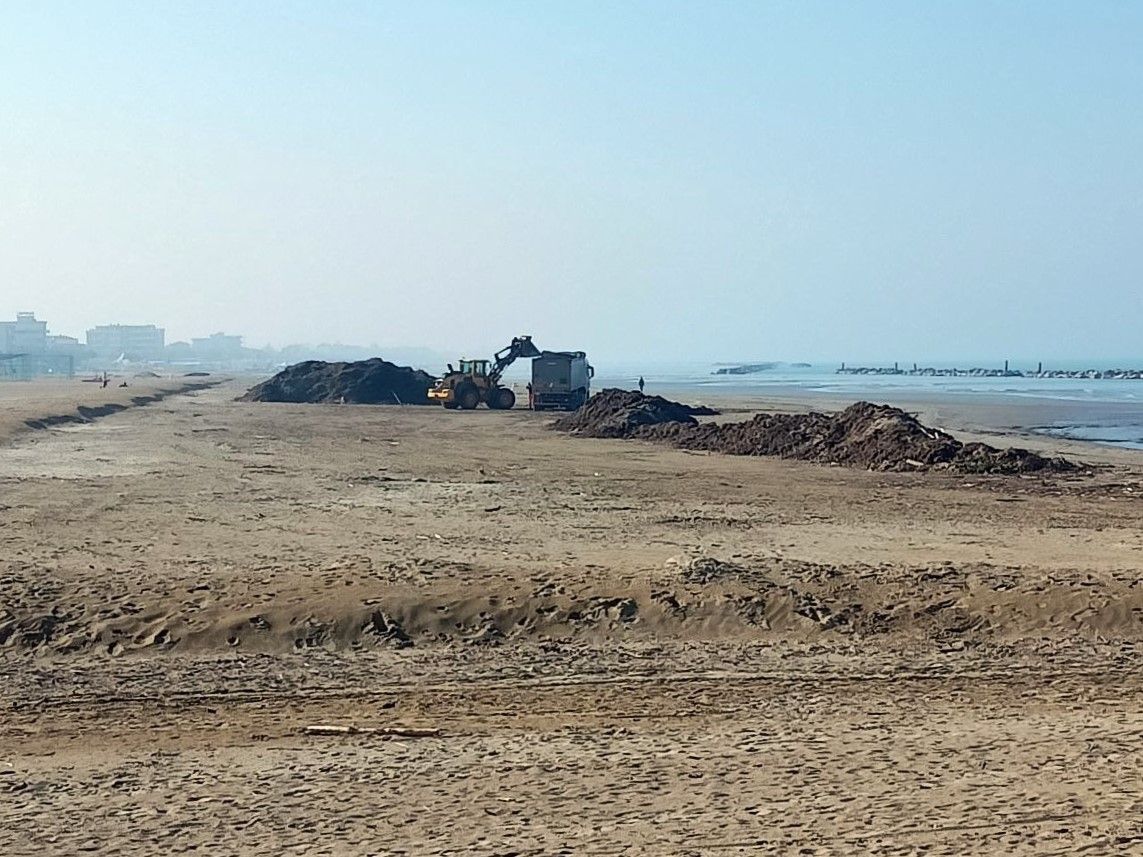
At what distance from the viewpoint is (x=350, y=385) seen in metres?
64.0

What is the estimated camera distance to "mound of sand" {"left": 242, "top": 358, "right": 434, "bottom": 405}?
204 ft

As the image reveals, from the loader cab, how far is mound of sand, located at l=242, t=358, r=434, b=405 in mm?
6234

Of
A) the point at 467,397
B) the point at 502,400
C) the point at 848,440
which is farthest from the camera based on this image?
the point at 502,400

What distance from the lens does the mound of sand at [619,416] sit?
34969mm

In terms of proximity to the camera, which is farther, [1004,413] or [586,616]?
[1004,413]

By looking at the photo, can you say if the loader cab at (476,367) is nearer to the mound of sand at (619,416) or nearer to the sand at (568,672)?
the mound of sand at (619,416)

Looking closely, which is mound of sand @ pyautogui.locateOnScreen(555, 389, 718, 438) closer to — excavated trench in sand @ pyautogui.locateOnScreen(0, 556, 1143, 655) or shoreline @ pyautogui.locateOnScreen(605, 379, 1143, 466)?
shoreline @ pyautogui.locateOnScreen(605, 379, 1143, 466)

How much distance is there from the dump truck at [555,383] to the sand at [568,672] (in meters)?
31.9

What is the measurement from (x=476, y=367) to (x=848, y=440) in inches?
1153

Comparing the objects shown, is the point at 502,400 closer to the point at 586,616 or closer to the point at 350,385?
the point at 350,385

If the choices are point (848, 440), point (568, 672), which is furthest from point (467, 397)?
point (568, 672)

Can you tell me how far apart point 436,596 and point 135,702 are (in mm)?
3041

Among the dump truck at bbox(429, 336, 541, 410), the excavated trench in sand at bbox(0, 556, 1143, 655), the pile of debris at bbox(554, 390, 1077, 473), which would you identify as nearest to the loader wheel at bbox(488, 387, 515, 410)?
the dump truck at bbox(429, 336, 541, 410)

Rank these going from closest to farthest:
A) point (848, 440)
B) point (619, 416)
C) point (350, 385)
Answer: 1. point (848, 440)
2. point (619, 416)
3. point (350, 385)
